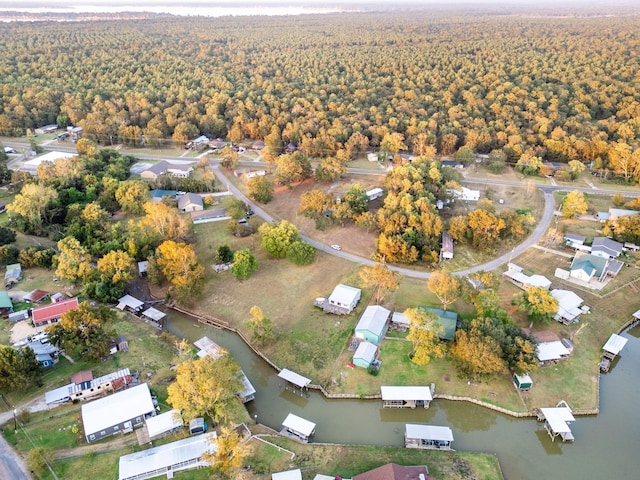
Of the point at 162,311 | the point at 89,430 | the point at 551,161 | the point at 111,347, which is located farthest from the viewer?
the point at 551,161

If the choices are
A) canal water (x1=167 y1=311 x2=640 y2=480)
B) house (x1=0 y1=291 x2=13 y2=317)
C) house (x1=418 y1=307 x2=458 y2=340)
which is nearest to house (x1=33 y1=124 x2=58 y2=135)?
house (x1=0 y1=291 x2=13 y2=317)

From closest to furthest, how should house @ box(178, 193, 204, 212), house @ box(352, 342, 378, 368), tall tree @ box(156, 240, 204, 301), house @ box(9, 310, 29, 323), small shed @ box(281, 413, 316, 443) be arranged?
small shed @ box(281, 413, 316, 443), house @ box(352, 342, 378, 368), house @ box(9, 310, 29, 323), tall tree @ box(156, 240, 204, 301), house @ box(178, 193, 204, 212)

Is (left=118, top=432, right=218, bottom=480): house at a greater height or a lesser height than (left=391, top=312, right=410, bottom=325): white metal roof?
lesser

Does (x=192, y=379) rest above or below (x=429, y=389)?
above

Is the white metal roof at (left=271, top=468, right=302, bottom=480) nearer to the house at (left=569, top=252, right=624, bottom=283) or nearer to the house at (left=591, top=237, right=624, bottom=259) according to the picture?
the house at (left=569, top=252, right=624, bottom=283)

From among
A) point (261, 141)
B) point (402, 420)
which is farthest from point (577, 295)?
point (261, 141)

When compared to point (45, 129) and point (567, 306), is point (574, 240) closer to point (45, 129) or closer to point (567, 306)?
point (567, 306)

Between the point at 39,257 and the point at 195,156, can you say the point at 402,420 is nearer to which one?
the point at 39,257
